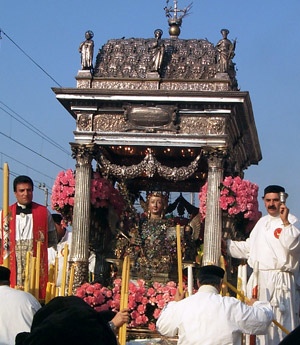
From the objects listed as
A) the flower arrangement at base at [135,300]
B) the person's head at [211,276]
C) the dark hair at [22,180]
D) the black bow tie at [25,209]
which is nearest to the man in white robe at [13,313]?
the person's head at [211,276]

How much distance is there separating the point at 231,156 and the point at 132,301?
14.7 feet

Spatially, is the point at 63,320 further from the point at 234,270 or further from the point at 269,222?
the point at 234,270

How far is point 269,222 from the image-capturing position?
9734 millimetres

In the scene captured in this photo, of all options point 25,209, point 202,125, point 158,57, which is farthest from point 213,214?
point 25,209

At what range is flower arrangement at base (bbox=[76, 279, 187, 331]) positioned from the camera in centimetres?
1077

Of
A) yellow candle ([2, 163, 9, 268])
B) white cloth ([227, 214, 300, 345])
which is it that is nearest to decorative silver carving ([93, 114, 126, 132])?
white cloth ([227, 214, 300, 345])

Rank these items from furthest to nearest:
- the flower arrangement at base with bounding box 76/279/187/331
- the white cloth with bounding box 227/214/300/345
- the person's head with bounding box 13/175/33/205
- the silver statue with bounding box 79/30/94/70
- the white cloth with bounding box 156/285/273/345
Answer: the silver statue with bounding box 79/30/94/70 < the flower arrangement at base with bounding box 76/279/187/331 < the white cloth with bounding box 227/214/300/345 < the person's head with bounding box 13/175/33/205 < the white cloth with bounding box 156/285/273/345

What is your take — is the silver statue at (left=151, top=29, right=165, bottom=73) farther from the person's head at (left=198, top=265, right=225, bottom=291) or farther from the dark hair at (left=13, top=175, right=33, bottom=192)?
the person's head at (left=198, top=265, right=225, bottom=291)

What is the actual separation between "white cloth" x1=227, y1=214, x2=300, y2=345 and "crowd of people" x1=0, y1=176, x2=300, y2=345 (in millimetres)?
11

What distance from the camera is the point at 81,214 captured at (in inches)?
546

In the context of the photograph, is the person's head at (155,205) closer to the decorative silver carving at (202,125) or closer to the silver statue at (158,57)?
the decorative silver carving at (202,125)

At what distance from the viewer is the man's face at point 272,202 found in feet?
31.3

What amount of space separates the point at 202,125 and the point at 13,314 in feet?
27.0

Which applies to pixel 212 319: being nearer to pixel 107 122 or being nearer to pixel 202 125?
pixel 202 125
